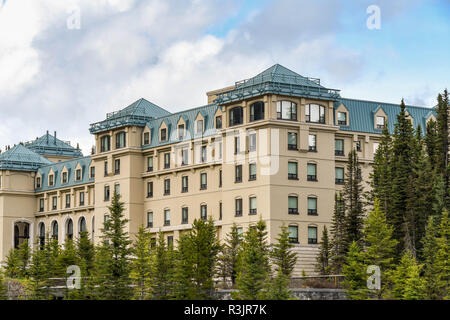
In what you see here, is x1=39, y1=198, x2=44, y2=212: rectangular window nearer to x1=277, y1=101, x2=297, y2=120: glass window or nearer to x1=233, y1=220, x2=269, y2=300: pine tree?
x1=277, y1=101, x2=297, y2=120: glass window

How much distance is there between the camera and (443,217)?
90625 mm

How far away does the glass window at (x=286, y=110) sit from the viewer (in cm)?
11000

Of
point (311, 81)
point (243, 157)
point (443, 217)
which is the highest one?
point (311, 81)

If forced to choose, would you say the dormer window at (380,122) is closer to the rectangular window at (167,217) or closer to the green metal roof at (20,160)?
the rectangular window at (167,217)

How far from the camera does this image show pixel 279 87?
110 metres

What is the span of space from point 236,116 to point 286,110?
5.89 metres

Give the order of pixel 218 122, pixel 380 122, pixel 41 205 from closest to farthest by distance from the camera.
Result: pixel 218 122 → pixel 380 122 → pixel 41 205

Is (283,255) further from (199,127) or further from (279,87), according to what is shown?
(199,127)

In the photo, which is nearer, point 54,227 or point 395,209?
point 395,209

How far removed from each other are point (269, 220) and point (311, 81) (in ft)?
54.3

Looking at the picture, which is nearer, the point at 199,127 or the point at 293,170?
the point at 293,170

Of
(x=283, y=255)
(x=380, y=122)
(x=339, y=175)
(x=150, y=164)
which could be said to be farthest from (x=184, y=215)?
(x=283, y=255)
